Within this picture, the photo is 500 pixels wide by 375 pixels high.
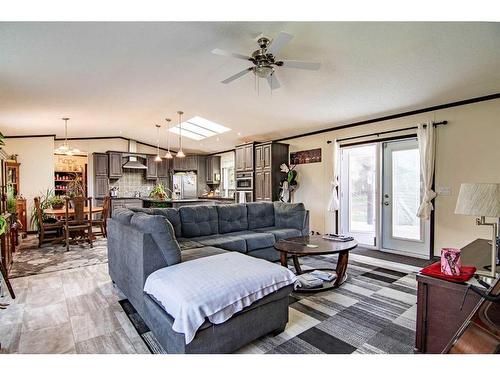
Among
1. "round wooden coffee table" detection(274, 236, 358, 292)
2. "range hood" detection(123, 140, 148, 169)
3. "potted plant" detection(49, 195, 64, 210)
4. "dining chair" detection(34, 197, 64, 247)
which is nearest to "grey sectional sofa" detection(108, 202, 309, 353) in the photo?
"round wooden coffee table" detection(274, 236, 358, 292)

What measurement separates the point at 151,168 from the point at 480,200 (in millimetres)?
8788

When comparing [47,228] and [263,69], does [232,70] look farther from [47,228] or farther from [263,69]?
[47,228]

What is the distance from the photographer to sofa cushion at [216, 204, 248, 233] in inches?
172

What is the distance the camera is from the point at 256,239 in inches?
156

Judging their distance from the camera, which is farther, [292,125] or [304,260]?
[292,125]

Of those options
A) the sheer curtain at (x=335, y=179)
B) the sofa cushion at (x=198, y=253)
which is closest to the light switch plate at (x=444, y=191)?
the sheer curtain at (x=335, y=179)

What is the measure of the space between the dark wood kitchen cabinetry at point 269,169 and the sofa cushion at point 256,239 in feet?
7.93

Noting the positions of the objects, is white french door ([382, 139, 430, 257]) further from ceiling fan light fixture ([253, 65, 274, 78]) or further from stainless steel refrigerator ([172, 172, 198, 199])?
stainless steel refrigerator ([172, 172, 198, 199])

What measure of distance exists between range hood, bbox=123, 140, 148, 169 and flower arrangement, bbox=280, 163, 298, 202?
4.74 metres

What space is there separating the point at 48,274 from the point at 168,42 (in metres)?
3.42
